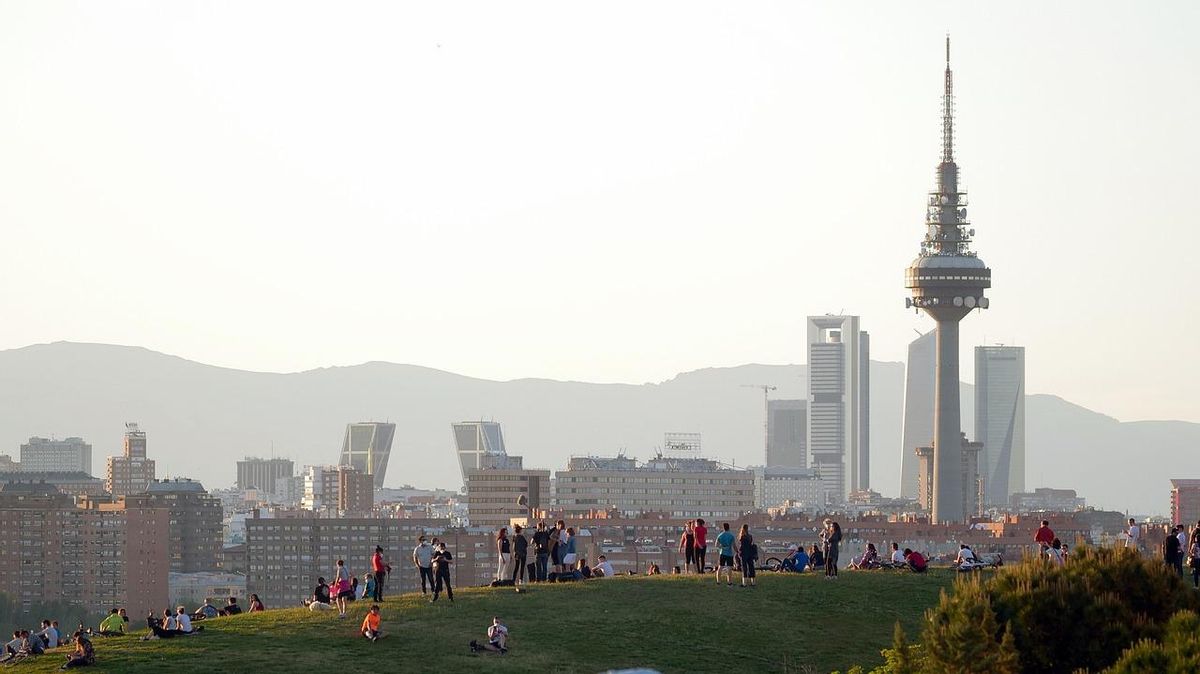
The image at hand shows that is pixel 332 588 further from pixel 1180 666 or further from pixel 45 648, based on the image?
pixel 1180 666

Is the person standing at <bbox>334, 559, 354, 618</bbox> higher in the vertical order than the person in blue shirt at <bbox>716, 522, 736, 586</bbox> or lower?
lower

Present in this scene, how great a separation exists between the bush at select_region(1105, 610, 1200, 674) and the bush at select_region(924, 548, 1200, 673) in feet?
6.98

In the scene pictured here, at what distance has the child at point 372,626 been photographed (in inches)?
2040

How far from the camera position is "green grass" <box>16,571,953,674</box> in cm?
5025

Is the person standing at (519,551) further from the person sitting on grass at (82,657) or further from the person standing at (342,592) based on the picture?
the person sitting on grass at (82,657)

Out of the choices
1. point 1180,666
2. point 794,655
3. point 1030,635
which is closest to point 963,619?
point 1030,635

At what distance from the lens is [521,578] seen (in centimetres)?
5959

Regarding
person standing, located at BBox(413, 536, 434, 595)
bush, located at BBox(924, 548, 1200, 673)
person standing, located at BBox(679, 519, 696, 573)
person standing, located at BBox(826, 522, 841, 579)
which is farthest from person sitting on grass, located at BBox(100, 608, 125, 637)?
bush, located at BBox(924, 548, 1200, 673)

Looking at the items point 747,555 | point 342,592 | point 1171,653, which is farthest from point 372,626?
point 1171,653

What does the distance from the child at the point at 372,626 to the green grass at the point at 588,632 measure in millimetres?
238

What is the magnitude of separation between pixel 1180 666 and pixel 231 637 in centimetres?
2565

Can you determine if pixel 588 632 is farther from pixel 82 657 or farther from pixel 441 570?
pixel 82 657

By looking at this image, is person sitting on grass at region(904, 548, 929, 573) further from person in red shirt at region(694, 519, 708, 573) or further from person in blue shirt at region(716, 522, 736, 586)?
person in red shirt at region(694, 519, 708, 573)

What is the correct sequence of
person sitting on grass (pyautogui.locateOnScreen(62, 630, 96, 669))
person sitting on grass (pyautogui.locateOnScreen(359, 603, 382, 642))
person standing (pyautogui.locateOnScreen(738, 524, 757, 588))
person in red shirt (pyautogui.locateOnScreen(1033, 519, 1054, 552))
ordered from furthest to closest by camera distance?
person in red shirt (pyautogui.locateOnScreen(1033, 519, 1054, 552))
person standing (pyautogui.locateOnScreen(738, 524, 757, 588))
person sitting on grass (pyautogui.locateOnScreen(359, 603, 382, 642))
person sitting on grass (pyautogui.locateOnScreen(62, 630, 96, 669))
